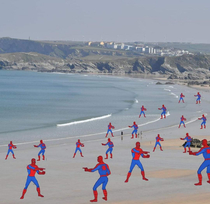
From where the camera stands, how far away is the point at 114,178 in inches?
752

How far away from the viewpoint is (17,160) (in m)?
24.8

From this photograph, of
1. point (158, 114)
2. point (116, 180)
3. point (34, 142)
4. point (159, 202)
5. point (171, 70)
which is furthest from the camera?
point (171, 70)

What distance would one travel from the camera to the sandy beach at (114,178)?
52.6ft

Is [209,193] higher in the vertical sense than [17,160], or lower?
higher

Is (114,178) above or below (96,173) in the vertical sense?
above

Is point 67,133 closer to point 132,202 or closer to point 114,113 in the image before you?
point 114,113

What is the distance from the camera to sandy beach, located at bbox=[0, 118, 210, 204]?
16.0m

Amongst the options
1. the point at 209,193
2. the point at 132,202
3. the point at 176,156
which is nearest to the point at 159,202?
the point at 132,202

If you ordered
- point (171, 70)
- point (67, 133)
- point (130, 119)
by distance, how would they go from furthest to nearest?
point (171, 70) → point (130, 119) → point (67, 133)

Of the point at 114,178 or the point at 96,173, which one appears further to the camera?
the point at 96,173

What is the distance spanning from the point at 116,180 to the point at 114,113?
3425 centimetres

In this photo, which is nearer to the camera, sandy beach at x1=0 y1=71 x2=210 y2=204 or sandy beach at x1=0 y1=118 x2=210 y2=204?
sandy beach at x1=0 y1=118 x2=210 y2=204

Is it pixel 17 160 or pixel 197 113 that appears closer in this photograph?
pixel 17 160

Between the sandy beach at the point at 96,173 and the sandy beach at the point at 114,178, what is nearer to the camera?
the sandy beach at the point at 114,178
